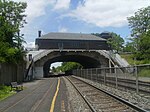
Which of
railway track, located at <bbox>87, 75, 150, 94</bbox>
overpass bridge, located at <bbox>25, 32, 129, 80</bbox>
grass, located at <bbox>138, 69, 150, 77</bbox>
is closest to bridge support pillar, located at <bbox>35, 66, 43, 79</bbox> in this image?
overpass bridge, located at <bbox>25, 32, 129, 80</bbox>

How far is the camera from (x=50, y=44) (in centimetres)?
9944

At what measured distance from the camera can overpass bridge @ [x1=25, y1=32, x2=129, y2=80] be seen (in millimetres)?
85812

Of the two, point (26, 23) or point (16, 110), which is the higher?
point (26, 23)

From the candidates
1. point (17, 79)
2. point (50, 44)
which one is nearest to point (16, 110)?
point (17, 79)

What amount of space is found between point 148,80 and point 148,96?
0.85 metres

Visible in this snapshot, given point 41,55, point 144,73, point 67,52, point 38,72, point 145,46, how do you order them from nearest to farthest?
point 144,73 → point 145,46 → point 38,72 → point 41,55 → point 67,52

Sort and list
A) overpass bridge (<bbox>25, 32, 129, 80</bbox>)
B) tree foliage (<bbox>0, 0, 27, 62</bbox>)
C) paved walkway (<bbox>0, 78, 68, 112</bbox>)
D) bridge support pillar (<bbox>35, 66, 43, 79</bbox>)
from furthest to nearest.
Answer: overpass bridge (<bbox>25, 32, 129, 80</bbox>) → bridge support pillar (<bbox>35, 66, 43, 79</bbox>) → tree foliage (<bbox>0, 0, 27, 62</bbox>) → paved walkway (<bbox>0, 78, 68, 112</bbox>)

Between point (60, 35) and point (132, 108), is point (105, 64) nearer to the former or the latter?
point (60, 35)

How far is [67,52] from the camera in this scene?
91.8 meters

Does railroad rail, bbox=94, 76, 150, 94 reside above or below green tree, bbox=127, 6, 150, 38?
below

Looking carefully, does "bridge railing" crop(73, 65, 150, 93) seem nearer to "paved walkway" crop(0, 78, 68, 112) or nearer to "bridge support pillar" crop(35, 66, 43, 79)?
"paved walkway" crop(0, 78, 68, 112)

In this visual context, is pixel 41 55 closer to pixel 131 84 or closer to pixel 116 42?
pixel 116 42

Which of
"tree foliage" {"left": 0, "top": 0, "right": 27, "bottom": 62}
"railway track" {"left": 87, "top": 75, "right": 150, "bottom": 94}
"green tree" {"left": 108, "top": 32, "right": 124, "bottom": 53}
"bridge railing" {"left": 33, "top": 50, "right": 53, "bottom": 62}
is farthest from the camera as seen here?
"green tree" {"left": 108, "top": 32, "right": 124, "bottom": 53}

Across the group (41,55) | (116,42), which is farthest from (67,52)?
(116,42)
